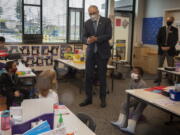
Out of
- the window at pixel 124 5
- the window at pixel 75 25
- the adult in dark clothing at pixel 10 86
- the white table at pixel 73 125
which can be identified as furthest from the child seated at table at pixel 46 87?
the window at pixel 124 5

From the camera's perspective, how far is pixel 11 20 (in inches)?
257

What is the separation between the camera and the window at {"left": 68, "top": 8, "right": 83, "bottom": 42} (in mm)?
7203

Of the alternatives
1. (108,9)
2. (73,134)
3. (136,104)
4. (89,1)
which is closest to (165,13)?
(108,9)

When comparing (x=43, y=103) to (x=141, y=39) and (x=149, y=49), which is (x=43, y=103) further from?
(x=141, y=39)

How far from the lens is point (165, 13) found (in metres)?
7.13

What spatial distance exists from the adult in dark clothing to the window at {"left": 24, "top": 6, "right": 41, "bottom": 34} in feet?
12.4

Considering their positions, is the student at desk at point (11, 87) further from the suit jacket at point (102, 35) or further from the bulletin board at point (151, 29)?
the bulletin board at point (151, 29)

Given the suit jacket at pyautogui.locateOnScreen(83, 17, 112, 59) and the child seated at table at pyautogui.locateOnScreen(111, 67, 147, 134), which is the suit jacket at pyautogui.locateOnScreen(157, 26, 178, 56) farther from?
the child seated at table at pyautogui.locateOnScreen(111, 67, 147, 134)

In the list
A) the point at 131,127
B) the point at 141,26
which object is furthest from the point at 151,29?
the point at 131,127

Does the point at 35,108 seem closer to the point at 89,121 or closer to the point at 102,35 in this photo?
the point at 89,121

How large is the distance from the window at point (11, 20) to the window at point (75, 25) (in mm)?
→ 1620

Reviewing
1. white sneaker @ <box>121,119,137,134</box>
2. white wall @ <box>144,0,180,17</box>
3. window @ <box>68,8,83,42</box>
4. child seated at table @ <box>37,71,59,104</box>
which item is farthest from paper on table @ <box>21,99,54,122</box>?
white wall @ <box>144,0,180,17</box>

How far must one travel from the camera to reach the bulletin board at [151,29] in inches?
293

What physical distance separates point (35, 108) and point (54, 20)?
613 cm
